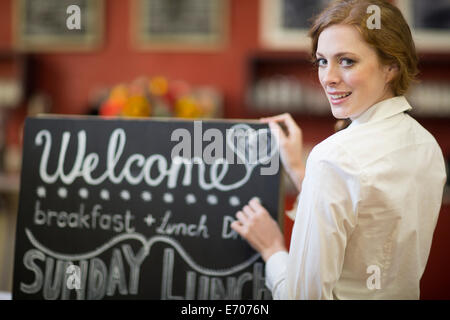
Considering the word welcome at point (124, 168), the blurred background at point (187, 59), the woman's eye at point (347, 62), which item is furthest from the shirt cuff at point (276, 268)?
the blurred background at point (187, 59)

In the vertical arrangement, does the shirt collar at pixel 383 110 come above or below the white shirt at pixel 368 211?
above

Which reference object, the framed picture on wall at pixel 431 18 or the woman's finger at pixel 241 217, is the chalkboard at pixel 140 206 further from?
the framed picture on wall at pixel 431 18

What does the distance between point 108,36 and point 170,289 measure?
3.88 meters

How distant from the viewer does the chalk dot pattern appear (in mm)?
1307

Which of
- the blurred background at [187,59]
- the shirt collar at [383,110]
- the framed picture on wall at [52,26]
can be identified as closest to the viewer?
the shirt collar at [383,110]

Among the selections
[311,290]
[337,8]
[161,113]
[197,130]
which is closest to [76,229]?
[197,130]

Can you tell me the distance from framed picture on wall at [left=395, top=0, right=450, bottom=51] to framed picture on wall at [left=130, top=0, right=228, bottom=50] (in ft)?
5.32

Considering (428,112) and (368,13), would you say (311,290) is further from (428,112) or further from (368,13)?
(428,112)

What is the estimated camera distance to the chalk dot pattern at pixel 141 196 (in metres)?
1.31

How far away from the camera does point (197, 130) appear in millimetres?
1288

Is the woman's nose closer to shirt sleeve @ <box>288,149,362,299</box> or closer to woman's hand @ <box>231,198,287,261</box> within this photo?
shirt sleeve @ <box>288,149,362,299</box>

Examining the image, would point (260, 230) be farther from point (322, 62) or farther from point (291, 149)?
point (322, 62)

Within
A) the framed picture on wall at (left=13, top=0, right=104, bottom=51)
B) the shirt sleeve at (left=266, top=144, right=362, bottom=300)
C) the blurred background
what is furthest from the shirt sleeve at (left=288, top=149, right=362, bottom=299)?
the framed picture on wall at (left=13, top=0, right=104, bottom=51)

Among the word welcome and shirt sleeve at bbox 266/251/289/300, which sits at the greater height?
the word welcome
